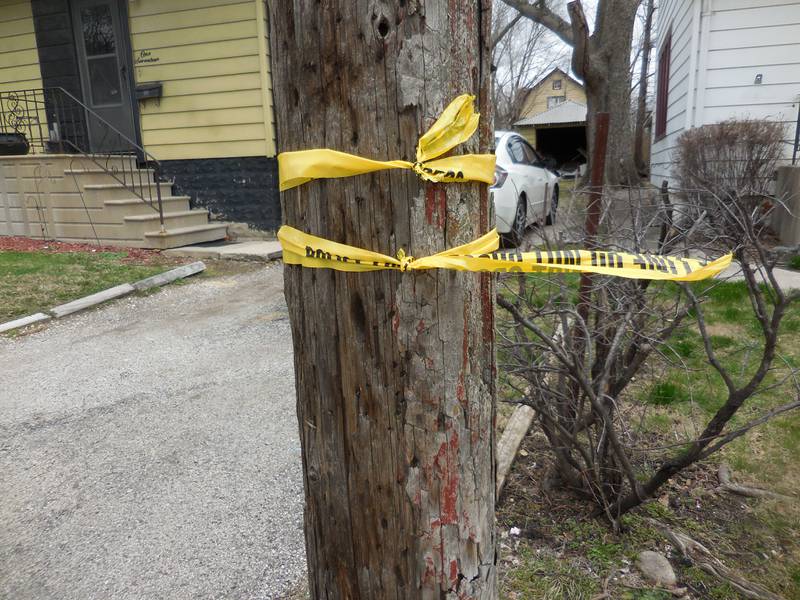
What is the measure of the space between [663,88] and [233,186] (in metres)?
9.90

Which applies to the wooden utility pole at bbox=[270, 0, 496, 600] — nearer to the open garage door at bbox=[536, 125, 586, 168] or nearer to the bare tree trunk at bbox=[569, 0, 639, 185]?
the bare tree trunk at bbox=[569, 0, 639, 185]

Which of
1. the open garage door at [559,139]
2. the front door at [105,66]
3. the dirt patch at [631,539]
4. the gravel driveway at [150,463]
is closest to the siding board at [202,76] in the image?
the front door at [105,66]

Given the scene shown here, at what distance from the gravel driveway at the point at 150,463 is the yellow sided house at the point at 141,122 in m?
4.44

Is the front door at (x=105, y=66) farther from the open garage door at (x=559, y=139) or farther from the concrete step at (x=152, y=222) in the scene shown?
the open garage door at (x=559, y=139)

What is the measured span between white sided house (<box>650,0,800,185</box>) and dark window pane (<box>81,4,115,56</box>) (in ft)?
31.8

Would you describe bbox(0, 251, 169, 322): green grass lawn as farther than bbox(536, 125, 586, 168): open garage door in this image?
No

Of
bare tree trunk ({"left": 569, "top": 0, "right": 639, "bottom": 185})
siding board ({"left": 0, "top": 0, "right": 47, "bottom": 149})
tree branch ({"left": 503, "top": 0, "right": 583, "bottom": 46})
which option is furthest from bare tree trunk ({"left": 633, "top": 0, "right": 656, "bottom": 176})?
siding board ({"left": 0, "top": 0, "right": 47, "bottom": 149})

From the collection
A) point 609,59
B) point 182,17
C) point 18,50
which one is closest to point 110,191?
point 182,17

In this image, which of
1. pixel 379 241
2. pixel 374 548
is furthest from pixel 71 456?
pixel 379 241

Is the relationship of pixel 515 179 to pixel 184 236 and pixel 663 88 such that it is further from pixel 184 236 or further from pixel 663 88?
pixel 663 88

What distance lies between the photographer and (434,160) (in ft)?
4.40

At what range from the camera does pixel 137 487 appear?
3.34 metres

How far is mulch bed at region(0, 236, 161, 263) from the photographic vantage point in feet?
29.8

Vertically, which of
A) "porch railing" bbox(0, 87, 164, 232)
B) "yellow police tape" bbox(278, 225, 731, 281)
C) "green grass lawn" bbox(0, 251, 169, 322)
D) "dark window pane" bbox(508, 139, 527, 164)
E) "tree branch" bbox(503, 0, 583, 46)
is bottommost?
"green grass lawn" bbox(0, 251, 169, 322)
